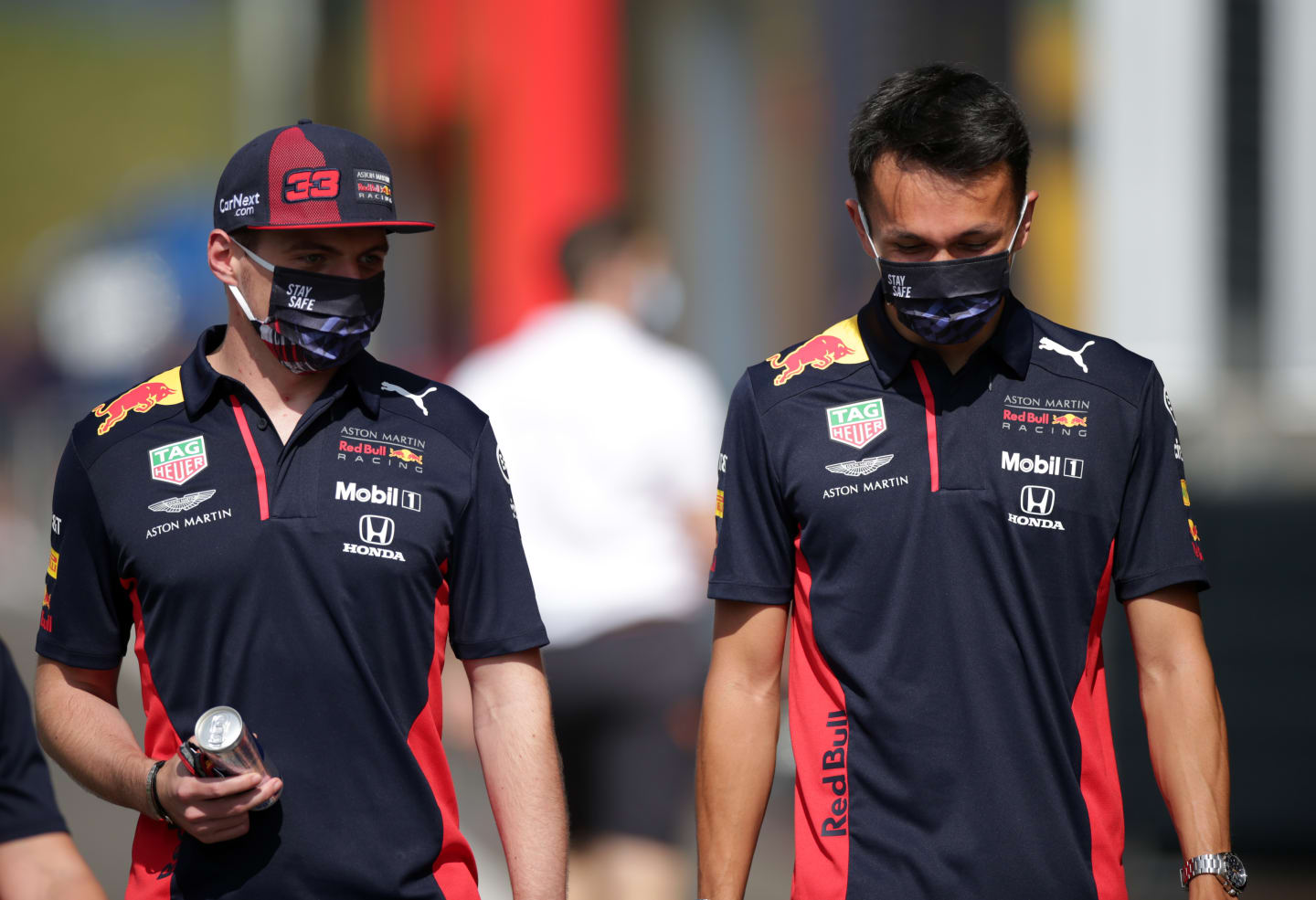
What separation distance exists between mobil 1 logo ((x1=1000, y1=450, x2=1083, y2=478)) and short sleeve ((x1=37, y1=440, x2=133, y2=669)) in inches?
63.2

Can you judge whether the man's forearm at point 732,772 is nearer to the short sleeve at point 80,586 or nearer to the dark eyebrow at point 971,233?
the dark eyebrow at point 971,233

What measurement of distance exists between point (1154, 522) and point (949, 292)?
22.0 inches

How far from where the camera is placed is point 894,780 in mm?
2936

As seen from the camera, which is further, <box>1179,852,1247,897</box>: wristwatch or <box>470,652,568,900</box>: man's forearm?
<box>470,652,568,900</box>: man's forearm

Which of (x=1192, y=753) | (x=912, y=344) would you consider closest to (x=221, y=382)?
(x=912, y=344)

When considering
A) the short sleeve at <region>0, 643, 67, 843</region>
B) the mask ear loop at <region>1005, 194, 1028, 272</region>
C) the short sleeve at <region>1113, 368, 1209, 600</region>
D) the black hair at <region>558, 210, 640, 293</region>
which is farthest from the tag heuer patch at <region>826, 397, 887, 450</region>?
the black hair at <region>558, 210, 640, 293</region>

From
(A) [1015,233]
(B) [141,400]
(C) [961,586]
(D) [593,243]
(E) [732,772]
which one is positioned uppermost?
(A) [1015,233]

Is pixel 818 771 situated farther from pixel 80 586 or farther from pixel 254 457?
pixel 80 586

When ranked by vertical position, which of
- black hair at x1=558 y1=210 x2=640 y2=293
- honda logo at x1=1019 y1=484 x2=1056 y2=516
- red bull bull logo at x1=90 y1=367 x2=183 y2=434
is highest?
black hair at x1=558 y1=210 x2=640 y2=293

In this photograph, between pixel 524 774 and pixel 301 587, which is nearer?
pixel 301 587

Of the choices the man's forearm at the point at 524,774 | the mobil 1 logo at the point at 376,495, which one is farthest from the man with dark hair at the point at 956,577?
the mobil 1 logo at the point at 376,495

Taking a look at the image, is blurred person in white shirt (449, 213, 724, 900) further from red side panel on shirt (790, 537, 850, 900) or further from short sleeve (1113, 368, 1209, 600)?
short sleeve (1113, 368, 1209, 600)

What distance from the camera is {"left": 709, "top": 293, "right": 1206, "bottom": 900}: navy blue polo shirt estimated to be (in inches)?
114

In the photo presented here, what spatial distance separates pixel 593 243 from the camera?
5902 mm
